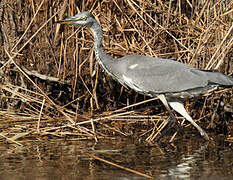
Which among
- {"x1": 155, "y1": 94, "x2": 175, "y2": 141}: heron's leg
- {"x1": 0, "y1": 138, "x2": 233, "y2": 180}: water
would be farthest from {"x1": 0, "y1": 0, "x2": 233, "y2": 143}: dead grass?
{"x1": 0, "y1": 138, "x2": 233, "y2": 180}: water

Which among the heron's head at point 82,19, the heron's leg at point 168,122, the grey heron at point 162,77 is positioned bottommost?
the heron's leg at point 168,122

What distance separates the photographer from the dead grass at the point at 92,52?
229 inches

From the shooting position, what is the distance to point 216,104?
5.87 meters

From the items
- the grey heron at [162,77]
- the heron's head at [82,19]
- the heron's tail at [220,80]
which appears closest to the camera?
the heron's tail at [220,80]

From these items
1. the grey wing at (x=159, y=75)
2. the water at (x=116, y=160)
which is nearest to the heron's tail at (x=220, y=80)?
the grey wing at (x=159, y=75)

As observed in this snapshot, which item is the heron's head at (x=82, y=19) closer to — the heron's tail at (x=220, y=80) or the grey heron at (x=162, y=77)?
the grey heron at (x=162, y=77)

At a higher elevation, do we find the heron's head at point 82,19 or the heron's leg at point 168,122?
the heron's head at point 82,19

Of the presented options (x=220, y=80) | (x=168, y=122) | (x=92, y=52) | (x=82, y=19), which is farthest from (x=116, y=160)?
(x=92, y=52)

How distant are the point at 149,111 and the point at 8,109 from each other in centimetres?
209

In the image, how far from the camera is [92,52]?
624 cm

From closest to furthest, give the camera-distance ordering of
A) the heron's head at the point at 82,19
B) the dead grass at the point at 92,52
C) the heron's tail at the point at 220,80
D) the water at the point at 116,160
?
the water at the point at 116,160, the heron's tail at the point at 220,80, the heron's head at the point at 82,19, the dead grass at the point at 92,52

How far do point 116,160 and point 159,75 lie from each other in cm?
152

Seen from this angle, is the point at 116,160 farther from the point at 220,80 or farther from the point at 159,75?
the point at 220,80

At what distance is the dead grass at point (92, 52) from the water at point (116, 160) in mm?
671
